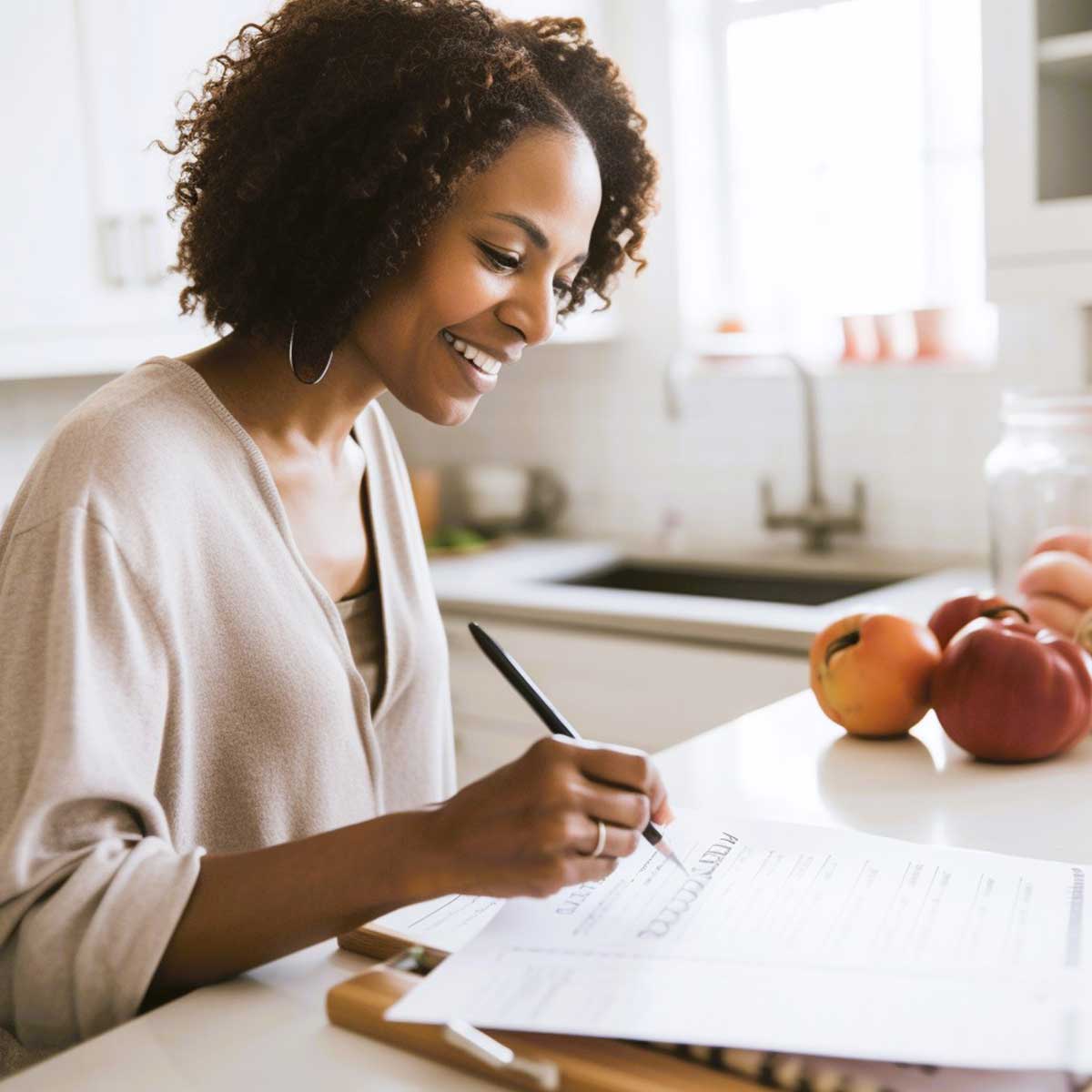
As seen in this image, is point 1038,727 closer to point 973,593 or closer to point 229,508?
point 973,593

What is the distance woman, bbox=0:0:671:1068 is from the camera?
2.79 ft

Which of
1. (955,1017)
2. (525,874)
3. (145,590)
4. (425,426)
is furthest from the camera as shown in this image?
(425,426)

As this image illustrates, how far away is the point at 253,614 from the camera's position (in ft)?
3.64

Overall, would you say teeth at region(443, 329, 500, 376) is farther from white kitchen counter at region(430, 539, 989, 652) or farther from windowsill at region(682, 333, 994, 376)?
windowsill at region(682, 333, 994, 376)

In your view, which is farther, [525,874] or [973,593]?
[973,593]

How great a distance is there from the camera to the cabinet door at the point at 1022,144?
6.68 feet

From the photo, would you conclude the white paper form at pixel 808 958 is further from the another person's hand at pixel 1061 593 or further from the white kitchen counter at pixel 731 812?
the another person's hand at pixel 1061 593

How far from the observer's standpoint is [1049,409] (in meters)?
1.80

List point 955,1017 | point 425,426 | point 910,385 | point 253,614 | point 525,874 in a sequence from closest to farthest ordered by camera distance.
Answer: point 955,1017
point 525,874
point 253,614
point 910,385
point 425,426

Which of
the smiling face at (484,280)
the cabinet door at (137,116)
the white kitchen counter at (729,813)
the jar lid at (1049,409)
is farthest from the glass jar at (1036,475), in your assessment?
the cabinet door at (137,116)

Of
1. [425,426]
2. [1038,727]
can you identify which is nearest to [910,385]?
[425,426]

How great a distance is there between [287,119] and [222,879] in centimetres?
68

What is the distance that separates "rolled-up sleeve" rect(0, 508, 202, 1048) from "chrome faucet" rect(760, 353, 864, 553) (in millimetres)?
1923

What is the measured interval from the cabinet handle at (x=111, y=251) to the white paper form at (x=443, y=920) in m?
1.68
